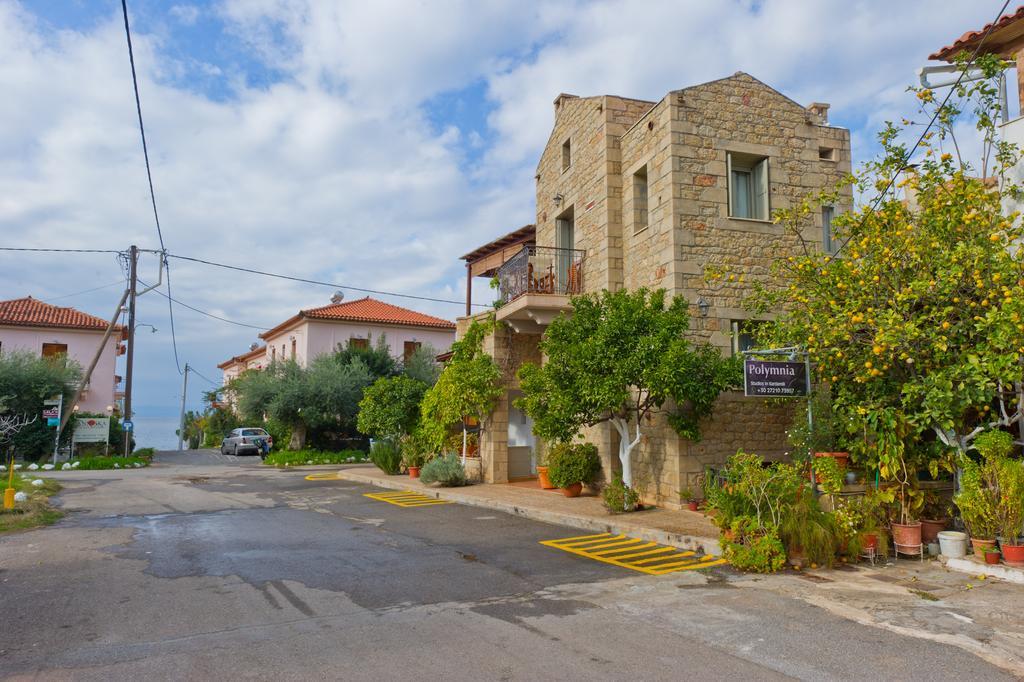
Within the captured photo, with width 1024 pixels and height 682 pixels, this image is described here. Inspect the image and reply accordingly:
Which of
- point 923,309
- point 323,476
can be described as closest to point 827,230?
point 923,309

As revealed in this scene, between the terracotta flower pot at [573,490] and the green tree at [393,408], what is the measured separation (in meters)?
7.43

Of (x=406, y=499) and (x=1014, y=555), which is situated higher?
(x=1014, y=555)

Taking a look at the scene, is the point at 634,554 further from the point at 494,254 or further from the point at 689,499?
the point at 494,254

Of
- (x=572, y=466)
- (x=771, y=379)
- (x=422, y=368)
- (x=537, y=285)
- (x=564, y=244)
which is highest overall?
(x=564, y=244)

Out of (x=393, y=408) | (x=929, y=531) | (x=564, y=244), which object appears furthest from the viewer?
(x=393, y=408)

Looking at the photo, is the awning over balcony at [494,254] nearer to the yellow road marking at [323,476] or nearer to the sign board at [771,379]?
the yellow road marking at [323,476]

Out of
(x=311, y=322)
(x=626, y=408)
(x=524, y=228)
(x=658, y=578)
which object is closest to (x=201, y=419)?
(x=311, y=322)

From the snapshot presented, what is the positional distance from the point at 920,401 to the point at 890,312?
1.62m

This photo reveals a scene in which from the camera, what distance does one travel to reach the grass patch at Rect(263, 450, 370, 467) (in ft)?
92.3

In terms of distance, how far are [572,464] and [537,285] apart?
425 cm

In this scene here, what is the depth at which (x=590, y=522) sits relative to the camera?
11133 millimetres

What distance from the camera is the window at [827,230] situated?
13.9 metres

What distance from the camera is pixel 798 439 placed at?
9.98 metres

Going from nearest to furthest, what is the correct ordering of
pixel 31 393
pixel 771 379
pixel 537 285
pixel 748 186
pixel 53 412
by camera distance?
pixel 771 379
pixel 748 186
pixel 537 285
pixel 53 412
pixel 31 393
